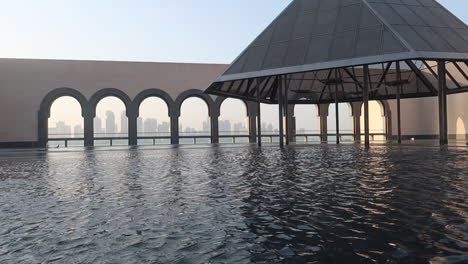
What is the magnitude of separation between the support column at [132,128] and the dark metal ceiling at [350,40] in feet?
39.4

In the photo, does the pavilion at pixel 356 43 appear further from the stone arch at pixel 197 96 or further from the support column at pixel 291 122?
the support column at pixel 291 122

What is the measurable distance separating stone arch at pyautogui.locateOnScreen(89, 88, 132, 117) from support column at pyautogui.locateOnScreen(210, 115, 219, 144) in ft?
24.4

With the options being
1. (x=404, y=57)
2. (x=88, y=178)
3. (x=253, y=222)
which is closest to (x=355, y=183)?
(x=253, y=222)

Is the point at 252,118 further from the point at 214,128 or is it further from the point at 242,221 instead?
the point at 242,221

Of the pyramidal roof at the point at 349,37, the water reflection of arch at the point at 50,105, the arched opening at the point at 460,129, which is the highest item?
the pyramidal roof at the point at 349,37

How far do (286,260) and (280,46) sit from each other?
71.2 ft

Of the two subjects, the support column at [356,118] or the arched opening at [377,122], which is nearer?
the support column at [356,118]

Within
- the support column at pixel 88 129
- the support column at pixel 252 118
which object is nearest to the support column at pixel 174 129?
the support column at pixel 252 118

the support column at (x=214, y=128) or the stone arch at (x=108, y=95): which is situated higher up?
the stone arch at (x=108, y=95)

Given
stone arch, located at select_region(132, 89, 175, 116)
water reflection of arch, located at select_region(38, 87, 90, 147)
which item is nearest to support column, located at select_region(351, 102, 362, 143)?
stone arch, located at select_region(132, 89, 175, 116)

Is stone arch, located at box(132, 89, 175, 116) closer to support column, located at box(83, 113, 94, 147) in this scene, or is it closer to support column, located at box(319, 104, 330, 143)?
support column, located at box(83, 113, 94, 147)

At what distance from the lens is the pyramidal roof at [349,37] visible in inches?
785

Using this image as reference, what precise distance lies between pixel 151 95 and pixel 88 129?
616cm

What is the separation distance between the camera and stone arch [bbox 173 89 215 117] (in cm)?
3814
